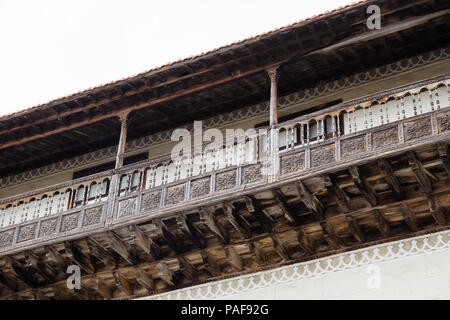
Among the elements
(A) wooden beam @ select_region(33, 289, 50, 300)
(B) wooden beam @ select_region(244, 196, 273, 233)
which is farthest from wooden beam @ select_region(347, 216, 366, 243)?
(A) wooden beam @ select_region(33, 289, 50, 300)

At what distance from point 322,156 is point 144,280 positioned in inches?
137

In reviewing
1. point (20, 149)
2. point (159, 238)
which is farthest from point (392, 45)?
point (20, 149)

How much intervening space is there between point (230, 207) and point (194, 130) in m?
3.18

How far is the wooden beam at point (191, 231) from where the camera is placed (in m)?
12.5

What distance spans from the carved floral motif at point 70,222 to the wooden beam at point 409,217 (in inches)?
192

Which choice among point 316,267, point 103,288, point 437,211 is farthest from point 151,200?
point 437,211

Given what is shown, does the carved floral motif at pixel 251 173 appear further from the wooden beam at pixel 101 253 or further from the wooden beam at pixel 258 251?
the wooden beam at pixel 101 253

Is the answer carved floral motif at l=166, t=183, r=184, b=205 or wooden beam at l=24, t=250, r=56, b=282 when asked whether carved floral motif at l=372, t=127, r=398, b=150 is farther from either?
wooden beam at l=24, t=250, r=56, b=282

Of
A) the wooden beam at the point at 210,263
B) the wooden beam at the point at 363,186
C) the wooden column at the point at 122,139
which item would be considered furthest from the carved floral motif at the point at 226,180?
the wooden column at the point at 122,139

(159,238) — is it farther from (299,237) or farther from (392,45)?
(392,45)

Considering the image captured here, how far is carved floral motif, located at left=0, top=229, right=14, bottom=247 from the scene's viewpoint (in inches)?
542

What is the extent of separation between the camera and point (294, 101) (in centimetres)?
1430

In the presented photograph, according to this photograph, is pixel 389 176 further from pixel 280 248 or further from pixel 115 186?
pixel 115 186

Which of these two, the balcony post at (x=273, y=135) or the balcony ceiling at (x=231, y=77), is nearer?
the balcony post at (x=273, y=135)
